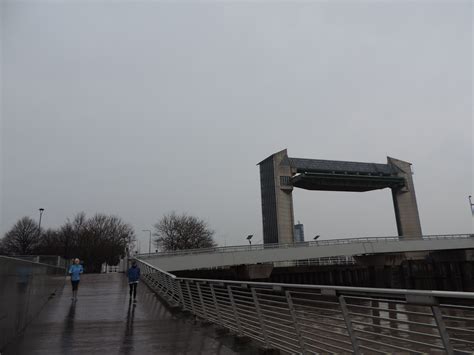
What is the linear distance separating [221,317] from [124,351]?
2457 millimetres

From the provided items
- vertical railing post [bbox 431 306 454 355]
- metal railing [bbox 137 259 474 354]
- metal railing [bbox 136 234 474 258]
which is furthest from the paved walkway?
metal railing [bbox 136 234 474 258]

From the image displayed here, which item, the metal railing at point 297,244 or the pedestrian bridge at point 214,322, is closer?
the pedestrian bridge at point 214,322

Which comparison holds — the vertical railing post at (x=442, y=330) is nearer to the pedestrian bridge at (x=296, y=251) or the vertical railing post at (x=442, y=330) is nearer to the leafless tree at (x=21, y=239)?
the pedestrian bridge at (x=296, y=251)

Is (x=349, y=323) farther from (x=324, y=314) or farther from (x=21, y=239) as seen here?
(x=21, y=239)

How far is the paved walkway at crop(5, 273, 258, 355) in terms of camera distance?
250 inches

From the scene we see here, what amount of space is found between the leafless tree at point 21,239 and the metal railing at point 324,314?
198 feet

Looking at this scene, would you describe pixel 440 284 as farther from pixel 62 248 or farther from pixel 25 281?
pixel 62 248

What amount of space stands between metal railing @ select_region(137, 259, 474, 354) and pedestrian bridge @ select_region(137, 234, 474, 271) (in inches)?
720

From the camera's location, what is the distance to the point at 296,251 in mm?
40969

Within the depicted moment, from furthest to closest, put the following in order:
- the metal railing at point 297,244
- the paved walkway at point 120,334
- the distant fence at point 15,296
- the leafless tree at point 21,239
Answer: the leafless tree at point 21,239 < the metal railing at point 297,244 < the paved walkway at point 120,334 < the distant fence at point 15,296

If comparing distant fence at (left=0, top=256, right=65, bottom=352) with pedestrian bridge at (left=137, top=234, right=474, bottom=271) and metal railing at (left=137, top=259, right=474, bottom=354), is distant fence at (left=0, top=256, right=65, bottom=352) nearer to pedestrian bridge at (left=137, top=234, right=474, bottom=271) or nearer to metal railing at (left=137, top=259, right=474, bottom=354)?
metal railing at (left=137, top=259, right=474, bottom=354)

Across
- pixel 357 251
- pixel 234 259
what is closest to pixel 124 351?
pixel 234 259

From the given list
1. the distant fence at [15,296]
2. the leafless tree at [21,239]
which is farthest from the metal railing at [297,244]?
the leafless tree at [21,239]

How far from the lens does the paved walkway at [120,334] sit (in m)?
6.35
